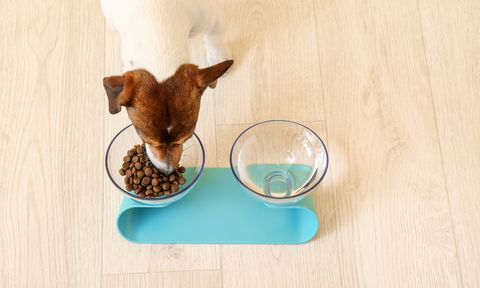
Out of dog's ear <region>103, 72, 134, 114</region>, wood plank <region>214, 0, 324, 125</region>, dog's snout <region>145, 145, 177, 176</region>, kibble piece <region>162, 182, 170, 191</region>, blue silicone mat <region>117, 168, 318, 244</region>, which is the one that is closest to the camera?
dog's ear <region>103, 72, 134, 114</region>

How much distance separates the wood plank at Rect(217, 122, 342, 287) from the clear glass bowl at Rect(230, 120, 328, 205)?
0.22m

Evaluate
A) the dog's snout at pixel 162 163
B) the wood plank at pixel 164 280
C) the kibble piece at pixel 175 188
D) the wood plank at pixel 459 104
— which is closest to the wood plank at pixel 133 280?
the wood plank at pixel 164 280

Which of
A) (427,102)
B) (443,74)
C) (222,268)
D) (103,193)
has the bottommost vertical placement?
(222,268)

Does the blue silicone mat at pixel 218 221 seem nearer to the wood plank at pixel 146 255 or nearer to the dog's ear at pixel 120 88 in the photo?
the wood plank at pixel 146 255

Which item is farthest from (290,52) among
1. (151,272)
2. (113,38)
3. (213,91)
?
(151,272)

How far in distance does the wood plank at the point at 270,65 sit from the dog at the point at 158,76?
491mm

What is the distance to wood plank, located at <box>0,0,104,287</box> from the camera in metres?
1.37

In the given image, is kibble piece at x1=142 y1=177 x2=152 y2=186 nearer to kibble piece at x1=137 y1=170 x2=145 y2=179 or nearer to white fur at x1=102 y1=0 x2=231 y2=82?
kibble piece at x1=137 y1=170 x2=145 y2=179

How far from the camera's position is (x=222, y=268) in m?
1.37

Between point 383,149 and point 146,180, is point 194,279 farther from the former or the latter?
point 383,149

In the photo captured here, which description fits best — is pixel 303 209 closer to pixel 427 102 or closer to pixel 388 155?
pixel 388 155

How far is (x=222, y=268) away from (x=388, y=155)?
0.81m

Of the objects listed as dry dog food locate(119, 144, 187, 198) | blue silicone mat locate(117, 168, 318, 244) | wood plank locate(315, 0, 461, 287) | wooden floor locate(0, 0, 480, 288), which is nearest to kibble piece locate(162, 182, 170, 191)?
dry dog food locate(119, 144, 187, 198)

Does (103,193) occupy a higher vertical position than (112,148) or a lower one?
lower
